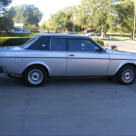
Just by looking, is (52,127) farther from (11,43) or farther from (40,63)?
(11,43)

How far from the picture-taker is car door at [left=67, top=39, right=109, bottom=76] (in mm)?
5910

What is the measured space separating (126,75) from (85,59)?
1.64m

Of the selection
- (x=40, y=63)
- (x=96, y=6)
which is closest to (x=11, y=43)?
(x=40, y=63)

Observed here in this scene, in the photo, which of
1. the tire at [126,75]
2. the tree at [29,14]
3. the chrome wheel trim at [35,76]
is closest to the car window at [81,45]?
the tire at [126,75]

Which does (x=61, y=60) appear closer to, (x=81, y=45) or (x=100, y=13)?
(x=81, y=45)

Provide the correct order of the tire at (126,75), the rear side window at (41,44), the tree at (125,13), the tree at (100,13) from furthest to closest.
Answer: the tree at (125,13), the tree at (100,13), the tire at (126,75), the rear side window at (41,44)

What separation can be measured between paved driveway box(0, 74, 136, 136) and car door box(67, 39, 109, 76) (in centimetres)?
54

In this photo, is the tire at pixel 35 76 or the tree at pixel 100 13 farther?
the tree at pixel 100 13

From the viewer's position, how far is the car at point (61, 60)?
5.63 meters

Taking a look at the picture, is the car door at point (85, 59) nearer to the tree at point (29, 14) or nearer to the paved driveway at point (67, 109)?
the paved driveway at point (67, 109)

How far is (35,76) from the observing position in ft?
19.4

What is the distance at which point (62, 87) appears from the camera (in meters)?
6.03

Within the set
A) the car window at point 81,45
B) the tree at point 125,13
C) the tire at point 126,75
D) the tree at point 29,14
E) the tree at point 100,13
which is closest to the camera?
the car window at point 81,45

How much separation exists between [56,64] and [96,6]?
1673 inches
